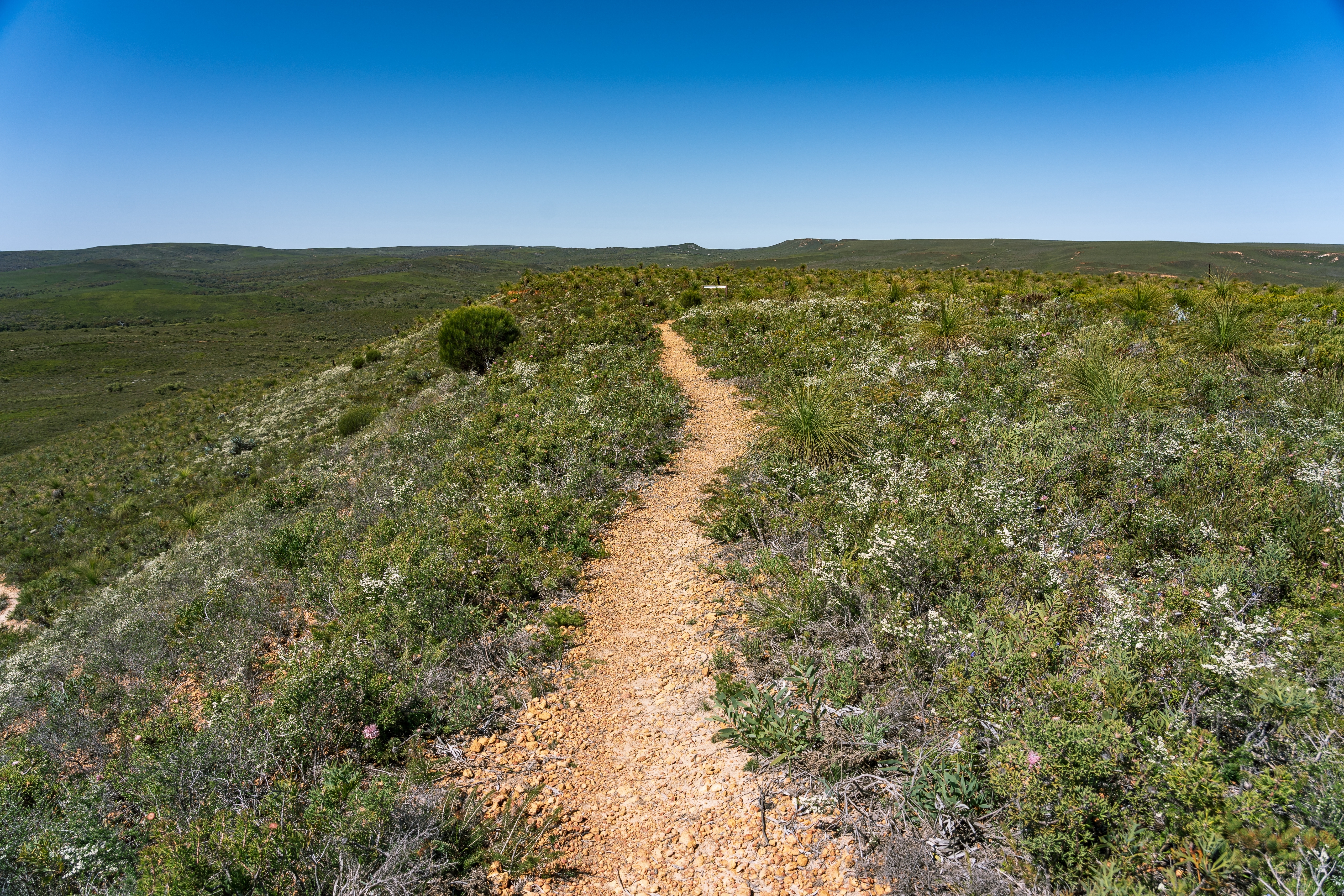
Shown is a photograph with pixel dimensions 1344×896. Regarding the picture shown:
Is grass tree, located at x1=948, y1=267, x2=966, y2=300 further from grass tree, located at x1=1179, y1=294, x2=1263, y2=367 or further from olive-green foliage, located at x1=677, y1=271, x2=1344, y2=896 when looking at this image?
olive-green foliage, located at x1=677, y1=271, x2=1344, y2=896

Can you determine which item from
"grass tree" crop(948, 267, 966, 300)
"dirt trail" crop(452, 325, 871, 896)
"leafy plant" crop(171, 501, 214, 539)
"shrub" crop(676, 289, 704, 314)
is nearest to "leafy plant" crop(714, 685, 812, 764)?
"dirt trail" crop(452, 325, 871, 896)

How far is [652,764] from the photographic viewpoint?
3.85m

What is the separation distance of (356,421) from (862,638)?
18.4 meters

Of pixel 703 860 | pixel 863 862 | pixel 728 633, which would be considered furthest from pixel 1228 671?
pixel 728 633

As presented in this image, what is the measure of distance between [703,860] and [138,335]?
347 feet

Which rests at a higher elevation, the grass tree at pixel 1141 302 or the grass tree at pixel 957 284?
the grass tree at pixel 957 284

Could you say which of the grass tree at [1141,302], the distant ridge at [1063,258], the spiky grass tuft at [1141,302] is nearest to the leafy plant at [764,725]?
the grass tree at [1141,302]

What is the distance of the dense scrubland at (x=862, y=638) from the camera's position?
2678mm

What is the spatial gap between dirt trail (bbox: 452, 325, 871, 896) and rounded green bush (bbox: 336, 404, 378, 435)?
49.7 feet

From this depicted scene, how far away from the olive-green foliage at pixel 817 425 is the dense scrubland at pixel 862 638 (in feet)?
0.17

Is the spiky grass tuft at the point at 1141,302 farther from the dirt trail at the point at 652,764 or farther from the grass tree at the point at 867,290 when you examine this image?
the dirt trail at the point at 652,764

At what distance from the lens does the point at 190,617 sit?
7000 mm

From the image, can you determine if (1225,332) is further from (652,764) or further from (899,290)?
(652,764)

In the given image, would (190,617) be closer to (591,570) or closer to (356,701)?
(356,701)
